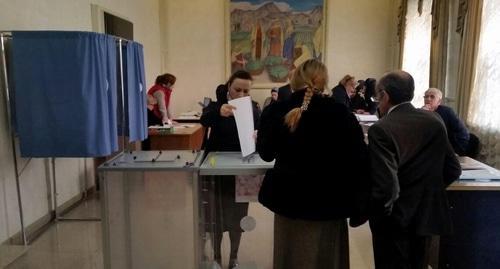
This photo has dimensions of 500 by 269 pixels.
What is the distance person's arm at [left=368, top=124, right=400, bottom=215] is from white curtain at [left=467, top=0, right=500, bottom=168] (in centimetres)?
275

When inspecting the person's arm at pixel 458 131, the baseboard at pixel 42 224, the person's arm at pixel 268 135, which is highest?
the person's arm at pixel 268 135

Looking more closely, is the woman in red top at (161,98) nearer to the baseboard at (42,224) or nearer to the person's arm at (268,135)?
the baseboard at (42,224)

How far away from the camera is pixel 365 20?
7672 mm

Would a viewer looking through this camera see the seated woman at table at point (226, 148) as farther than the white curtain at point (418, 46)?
No

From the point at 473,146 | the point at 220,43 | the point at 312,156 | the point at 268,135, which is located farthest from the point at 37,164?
the point at 220,43

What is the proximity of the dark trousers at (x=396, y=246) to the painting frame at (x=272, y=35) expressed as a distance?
6046 mm

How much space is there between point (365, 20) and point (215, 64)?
300 centimetres

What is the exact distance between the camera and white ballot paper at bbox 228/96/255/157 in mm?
2119

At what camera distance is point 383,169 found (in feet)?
5.69

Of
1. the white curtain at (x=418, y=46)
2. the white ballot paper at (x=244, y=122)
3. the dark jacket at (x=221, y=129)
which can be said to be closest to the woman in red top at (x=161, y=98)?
the dark jacket at (x=221, y=129)

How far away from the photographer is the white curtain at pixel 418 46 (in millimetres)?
6059

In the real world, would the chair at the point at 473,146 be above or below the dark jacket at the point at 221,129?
below

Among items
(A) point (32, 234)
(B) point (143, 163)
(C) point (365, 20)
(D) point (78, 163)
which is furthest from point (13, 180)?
(C) point (365, 20)

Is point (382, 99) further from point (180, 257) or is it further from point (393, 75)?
point (180, 257)
